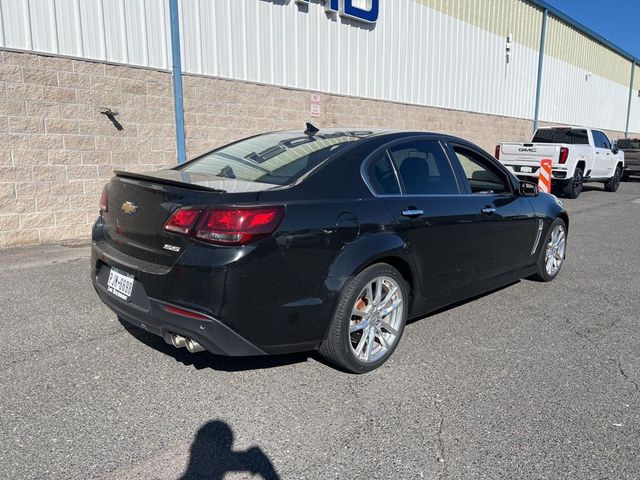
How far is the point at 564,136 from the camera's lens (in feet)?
48.7

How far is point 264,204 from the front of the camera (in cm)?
282

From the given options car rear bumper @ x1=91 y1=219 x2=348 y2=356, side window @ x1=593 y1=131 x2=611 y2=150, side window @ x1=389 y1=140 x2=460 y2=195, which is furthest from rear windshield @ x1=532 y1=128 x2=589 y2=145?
car rear bumper @ x1=91 y1=219 x2=348 y2=356

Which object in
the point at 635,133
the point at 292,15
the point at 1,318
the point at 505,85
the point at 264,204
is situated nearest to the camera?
the point at 264,204

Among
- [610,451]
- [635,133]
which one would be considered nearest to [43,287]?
[610,451]

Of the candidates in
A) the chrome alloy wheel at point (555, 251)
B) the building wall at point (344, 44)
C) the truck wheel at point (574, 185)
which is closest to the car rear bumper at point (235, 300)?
the chrome alloy wheel at point (555, 251)

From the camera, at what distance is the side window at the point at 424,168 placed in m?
3.73

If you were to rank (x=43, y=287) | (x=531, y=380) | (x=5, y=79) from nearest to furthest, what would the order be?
(x=531, y=380)
(x=43, y=287)
(x=5, y=79)

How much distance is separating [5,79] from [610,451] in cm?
739

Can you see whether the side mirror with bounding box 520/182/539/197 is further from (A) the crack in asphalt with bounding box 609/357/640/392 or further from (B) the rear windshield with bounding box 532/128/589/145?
(B) the rear windshield with bounding box 532/128/589/145

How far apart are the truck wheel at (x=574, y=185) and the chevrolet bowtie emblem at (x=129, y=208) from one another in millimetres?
13690

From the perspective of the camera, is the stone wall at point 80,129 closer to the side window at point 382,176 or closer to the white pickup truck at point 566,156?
the side window at point 382,176

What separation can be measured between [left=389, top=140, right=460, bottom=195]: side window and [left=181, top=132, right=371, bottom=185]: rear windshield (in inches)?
13.3

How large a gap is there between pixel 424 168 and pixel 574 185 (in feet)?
40.3

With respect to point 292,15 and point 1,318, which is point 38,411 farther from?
point 292,15
